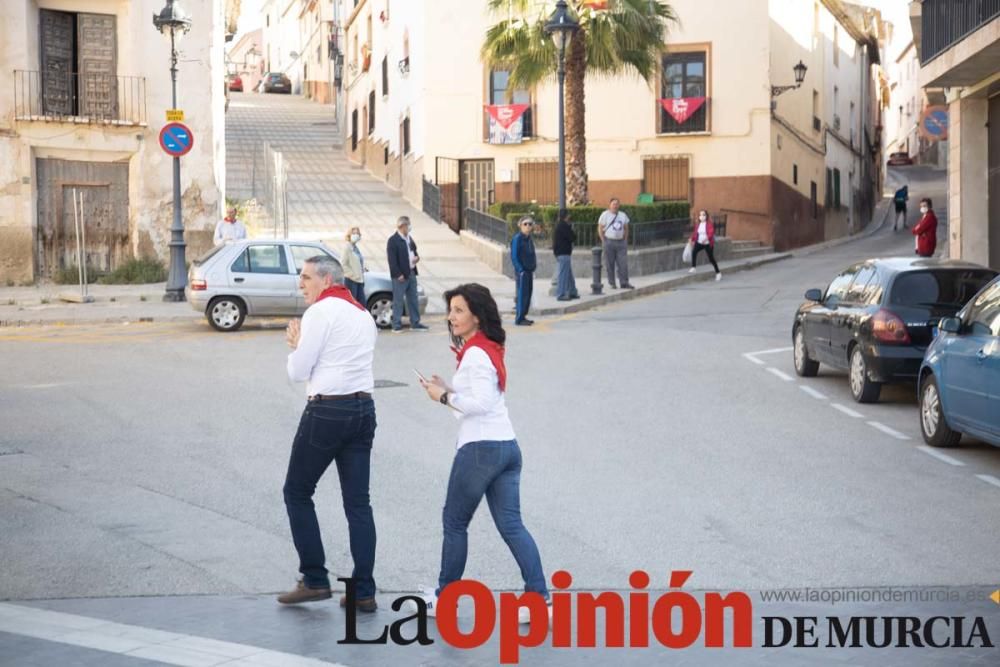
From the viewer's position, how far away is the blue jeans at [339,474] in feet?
23.4


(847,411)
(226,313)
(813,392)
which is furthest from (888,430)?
(226,313)

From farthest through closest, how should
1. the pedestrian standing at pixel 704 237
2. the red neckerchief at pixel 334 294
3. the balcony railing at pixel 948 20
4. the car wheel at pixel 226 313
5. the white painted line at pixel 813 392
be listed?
the pedestrian standing at pixel 704 237 < the car wheel at pixel 226 313 < the balcony railing at pixel 948 20 < the white painted line at pixel 813 392 < the red neckerchief at pixel 334 294

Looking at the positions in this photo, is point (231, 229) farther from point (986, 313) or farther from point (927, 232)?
point (986, 313)

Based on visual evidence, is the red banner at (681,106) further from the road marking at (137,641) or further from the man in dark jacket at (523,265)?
the road marking at (137,641)

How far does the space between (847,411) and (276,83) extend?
69.0 meters

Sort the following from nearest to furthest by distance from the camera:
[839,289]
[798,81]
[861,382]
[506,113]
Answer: [861,382]
[839,289]
[506,113]
[798,81]

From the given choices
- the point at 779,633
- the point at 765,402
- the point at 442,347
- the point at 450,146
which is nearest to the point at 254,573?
the point at 779,633

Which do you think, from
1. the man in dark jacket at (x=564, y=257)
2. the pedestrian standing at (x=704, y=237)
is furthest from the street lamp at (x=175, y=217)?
the pedestrian standing at (x=704, y=237)

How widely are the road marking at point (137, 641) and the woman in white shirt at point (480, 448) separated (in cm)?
103

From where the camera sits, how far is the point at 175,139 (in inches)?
1000

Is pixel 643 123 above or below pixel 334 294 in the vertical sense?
above

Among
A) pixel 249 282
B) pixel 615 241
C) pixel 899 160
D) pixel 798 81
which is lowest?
pixel 249 282

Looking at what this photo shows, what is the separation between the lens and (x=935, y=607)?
7086mm

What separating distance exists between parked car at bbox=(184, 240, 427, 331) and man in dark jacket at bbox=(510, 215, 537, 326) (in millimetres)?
2075
